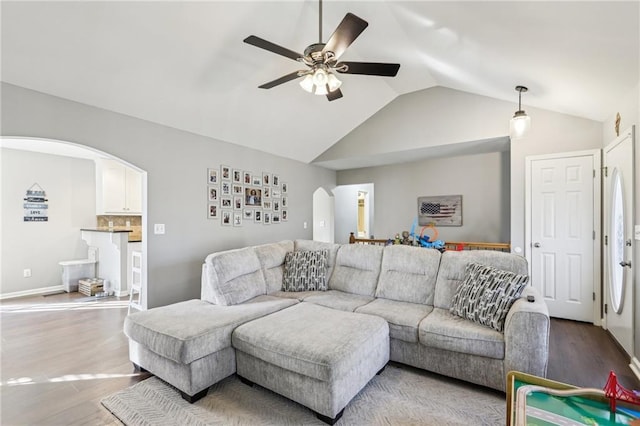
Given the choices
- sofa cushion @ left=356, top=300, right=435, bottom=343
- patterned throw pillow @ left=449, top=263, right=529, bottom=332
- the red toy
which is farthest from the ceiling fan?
the red toy

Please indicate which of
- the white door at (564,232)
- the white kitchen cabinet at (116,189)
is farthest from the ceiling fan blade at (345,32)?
the white kitchen cabinet at (116,189)

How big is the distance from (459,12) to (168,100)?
3.06 meters

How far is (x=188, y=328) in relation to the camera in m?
2.22

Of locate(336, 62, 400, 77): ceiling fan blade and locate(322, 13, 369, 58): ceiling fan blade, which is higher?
locate(322, 13, 369, 58): ceiling fan blade

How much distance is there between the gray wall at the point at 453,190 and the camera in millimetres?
5328

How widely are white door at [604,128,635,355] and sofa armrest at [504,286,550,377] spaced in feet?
4.75

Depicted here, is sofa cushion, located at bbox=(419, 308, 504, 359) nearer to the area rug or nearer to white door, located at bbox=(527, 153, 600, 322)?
the area rug

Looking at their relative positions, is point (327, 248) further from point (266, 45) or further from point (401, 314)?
point (266, 45)

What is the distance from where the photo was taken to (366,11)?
2920 millimetres

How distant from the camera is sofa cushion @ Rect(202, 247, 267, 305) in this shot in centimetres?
291

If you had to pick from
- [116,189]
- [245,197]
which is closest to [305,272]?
[245,197]

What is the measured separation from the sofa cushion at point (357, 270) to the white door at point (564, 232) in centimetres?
232

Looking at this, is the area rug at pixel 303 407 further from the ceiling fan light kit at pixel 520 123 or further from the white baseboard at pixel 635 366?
the ceiling fan light kit at pixel 520 123

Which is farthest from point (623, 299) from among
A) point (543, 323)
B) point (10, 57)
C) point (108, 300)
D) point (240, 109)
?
point (108, 300)
